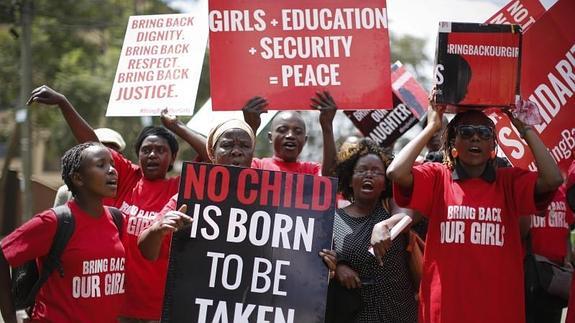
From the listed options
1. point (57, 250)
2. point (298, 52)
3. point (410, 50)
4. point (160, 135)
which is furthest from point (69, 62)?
point (57, 250)

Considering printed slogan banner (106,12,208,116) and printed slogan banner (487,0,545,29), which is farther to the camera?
printed slogan banner (106,12,208,116)

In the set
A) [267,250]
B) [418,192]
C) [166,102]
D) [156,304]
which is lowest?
[156,304]

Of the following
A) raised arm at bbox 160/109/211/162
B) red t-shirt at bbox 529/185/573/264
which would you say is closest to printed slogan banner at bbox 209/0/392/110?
raised arm at bbox 160/109/211/162

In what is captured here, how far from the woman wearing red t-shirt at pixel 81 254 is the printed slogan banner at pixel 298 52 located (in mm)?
1116

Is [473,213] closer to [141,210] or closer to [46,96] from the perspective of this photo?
[141,210]

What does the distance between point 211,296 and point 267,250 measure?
0.36 m

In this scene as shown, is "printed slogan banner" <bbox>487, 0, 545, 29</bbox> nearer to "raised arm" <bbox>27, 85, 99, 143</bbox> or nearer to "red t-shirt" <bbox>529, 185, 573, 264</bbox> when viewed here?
"red t-shirt" <bbox>529, 185, 573, 264</bbox>

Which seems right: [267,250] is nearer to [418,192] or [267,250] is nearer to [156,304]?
[418,192]

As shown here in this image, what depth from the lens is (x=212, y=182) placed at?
15.2ft

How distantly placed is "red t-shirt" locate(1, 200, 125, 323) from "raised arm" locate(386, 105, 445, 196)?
1.52 metres

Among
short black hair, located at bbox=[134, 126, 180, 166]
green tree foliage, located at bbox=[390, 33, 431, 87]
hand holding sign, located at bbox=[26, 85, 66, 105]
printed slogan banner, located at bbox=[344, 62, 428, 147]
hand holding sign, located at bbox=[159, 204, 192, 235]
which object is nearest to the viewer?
hand holding sign, located at bbox=[159, 204, 192, 235]

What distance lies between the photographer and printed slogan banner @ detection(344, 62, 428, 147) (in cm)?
772

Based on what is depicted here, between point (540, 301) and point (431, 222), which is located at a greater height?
point (431, 222)

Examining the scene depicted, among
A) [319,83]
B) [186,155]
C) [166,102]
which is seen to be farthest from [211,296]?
[186,155]
